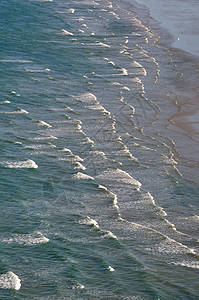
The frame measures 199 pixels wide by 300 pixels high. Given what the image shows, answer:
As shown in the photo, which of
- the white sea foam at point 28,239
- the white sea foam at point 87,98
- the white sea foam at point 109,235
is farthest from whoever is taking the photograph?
the white sea foam at point 87,98

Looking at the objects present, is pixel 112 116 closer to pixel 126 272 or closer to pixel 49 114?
pixel 49 114

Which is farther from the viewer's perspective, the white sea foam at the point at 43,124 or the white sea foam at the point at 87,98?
the white sea foam at the point at 87,98

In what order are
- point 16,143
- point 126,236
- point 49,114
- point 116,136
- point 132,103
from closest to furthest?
point 126,236, point 16,143, point 116,136, point 49,114, point 132,103

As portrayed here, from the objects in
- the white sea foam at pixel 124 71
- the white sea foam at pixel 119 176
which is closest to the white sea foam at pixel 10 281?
the white sea foam at pixel 119 176

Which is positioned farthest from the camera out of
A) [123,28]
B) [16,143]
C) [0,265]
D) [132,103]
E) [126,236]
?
[123,28]

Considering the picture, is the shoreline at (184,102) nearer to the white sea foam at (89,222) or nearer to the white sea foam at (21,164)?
the white sea foam at (89,222)

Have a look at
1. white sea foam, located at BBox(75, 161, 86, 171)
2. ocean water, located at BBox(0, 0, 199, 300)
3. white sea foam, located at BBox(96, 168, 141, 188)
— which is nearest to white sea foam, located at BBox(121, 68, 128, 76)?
ocean water, located at BBox(0, 0, 199, 300)

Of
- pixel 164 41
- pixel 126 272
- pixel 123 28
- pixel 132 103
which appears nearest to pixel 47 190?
pixel 126 272
